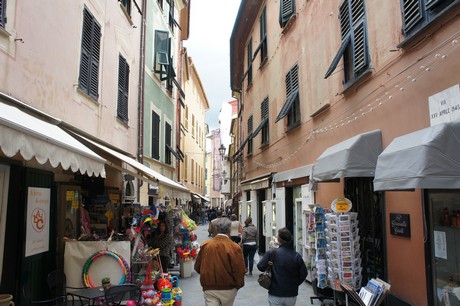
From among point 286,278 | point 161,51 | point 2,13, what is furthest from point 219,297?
point 161,51

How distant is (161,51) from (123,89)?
192 inches

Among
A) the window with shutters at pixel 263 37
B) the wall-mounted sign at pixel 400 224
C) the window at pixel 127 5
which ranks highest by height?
the window with shutters at pixel 263 37

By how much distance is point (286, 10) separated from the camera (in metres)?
12.1

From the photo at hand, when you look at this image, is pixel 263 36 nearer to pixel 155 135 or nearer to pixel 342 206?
pixel 155 135

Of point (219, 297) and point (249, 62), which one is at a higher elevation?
point (249, 62)

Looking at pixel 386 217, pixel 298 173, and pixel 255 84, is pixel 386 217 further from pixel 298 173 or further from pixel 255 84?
pixel 255 84

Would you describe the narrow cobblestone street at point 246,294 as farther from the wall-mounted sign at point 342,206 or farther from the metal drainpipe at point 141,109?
the metal drainpipe at point 141,109

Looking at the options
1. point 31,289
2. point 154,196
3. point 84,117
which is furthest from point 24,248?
point 154,196

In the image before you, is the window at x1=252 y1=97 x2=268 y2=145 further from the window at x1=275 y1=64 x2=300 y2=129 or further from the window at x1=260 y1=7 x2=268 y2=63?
the window at x1=275 y1=64 x2=300 y2=129

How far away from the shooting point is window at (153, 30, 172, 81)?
15.4 metres

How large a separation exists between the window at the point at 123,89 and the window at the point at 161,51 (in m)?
Answer: 3.88

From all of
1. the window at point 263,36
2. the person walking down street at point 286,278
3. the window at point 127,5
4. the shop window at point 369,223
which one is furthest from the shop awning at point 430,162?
the window at point 263,36

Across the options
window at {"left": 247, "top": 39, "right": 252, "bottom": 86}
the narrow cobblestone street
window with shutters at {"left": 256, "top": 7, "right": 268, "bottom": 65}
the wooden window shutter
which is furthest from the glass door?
window at {"left": 247, "top": 39, "right": 252, "bottom": 86}

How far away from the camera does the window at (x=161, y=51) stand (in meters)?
15.4
